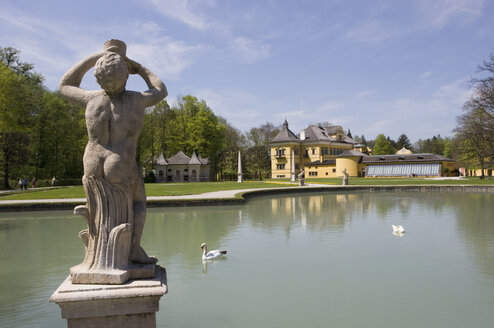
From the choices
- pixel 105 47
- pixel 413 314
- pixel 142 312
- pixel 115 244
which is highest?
pixel 105 47

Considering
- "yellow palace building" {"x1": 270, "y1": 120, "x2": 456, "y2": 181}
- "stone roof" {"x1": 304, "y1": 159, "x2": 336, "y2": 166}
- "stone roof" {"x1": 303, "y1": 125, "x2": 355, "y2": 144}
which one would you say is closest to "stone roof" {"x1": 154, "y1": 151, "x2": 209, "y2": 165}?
"yellow palace building" {"x1": 270, "y1": 120, "x2": 456, "y2": 181}

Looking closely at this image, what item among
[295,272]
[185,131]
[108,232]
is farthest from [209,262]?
[185,131]

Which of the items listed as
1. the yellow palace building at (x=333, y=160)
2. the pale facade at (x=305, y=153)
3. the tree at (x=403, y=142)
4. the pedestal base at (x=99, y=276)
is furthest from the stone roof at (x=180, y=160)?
the tree at (x=403, y=142)

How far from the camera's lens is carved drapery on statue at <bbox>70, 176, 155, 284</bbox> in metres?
3.17

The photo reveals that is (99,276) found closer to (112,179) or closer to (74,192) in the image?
(112,179)

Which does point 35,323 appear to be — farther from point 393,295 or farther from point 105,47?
point 393,295

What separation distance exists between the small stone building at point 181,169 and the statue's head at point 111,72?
45.7m

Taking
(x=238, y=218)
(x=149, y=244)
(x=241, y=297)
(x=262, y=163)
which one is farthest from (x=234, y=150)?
(x=241, y=297)

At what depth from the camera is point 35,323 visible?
514 centimetres

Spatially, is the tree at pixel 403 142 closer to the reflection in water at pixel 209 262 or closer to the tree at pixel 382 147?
the tree at pixel 382 147

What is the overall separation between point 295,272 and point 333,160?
176 feet

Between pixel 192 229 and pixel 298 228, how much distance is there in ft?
11.7

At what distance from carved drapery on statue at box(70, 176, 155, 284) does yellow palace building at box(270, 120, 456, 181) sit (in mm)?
Answer: 48924

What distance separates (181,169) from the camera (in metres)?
49.2
